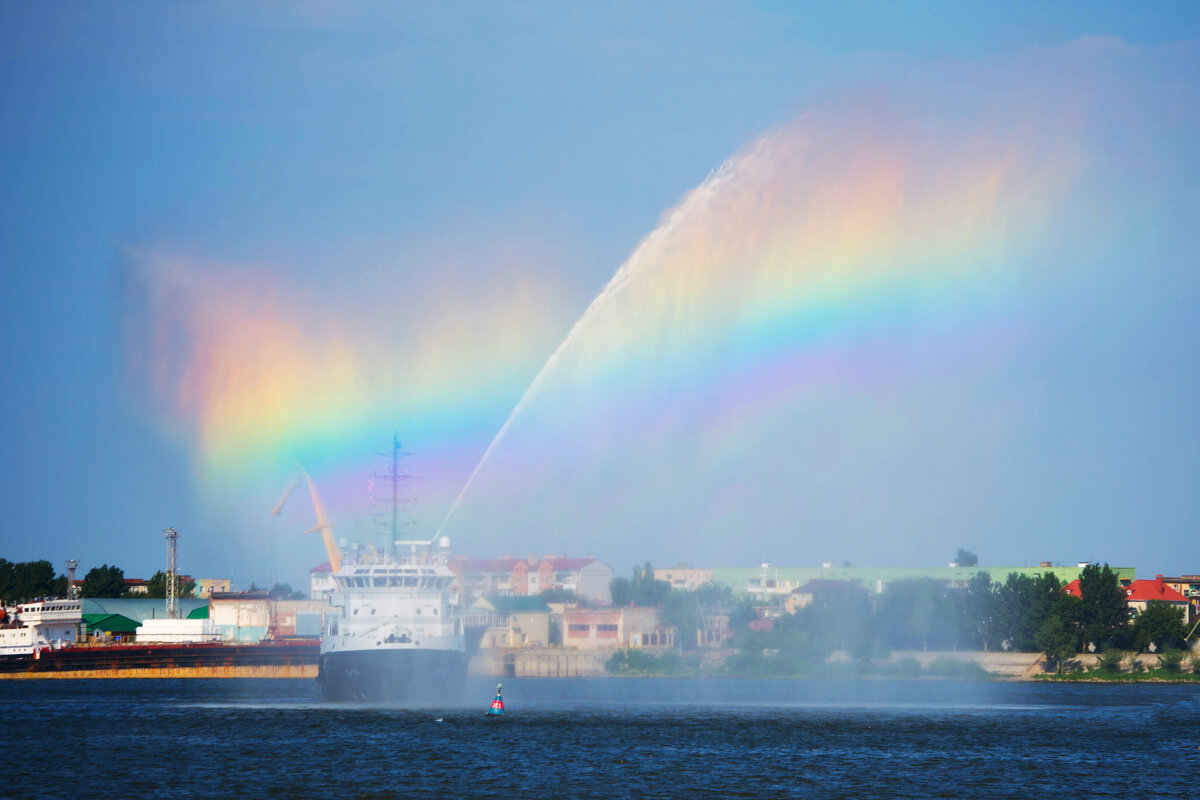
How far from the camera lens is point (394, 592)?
338ft

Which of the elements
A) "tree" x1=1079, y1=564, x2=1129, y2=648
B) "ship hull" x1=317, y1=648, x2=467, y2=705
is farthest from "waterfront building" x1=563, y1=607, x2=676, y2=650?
"ship hull" x1=317, y1=648, x2=467, y2=705

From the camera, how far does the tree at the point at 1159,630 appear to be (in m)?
172

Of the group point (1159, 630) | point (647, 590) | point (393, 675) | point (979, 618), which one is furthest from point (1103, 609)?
point (393, 675)

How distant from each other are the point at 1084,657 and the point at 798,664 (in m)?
40.2

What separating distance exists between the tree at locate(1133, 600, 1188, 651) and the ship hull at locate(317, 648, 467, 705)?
102195 millimetres

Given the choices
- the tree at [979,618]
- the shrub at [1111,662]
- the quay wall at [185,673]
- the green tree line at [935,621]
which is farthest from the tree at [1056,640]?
the quay wall at [185,673]

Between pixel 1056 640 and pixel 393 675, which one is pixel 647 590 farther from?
pixel 393 675

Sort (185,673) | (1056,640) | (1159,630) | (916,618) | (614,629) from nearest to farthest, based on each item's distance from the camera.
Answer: (916,618), (1056,640), (1159,630), (614,629), (185,673)

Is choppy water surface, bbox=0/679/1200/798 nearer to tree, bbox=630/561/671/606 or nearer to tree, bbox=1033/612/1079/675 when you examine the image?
tree, bbox=1033/612/1079/675

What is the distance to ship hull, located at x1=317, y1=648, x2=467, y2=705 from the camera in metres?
101

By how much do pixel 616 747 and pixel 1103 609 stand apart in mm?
108564

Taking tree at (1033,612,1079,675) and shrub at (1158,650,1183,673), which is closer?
tree at (1033,612,1079,675)

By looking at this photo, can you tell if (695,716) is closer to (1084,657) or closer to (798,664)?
(798,664)

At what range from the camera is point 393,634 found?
10100 centimetres
